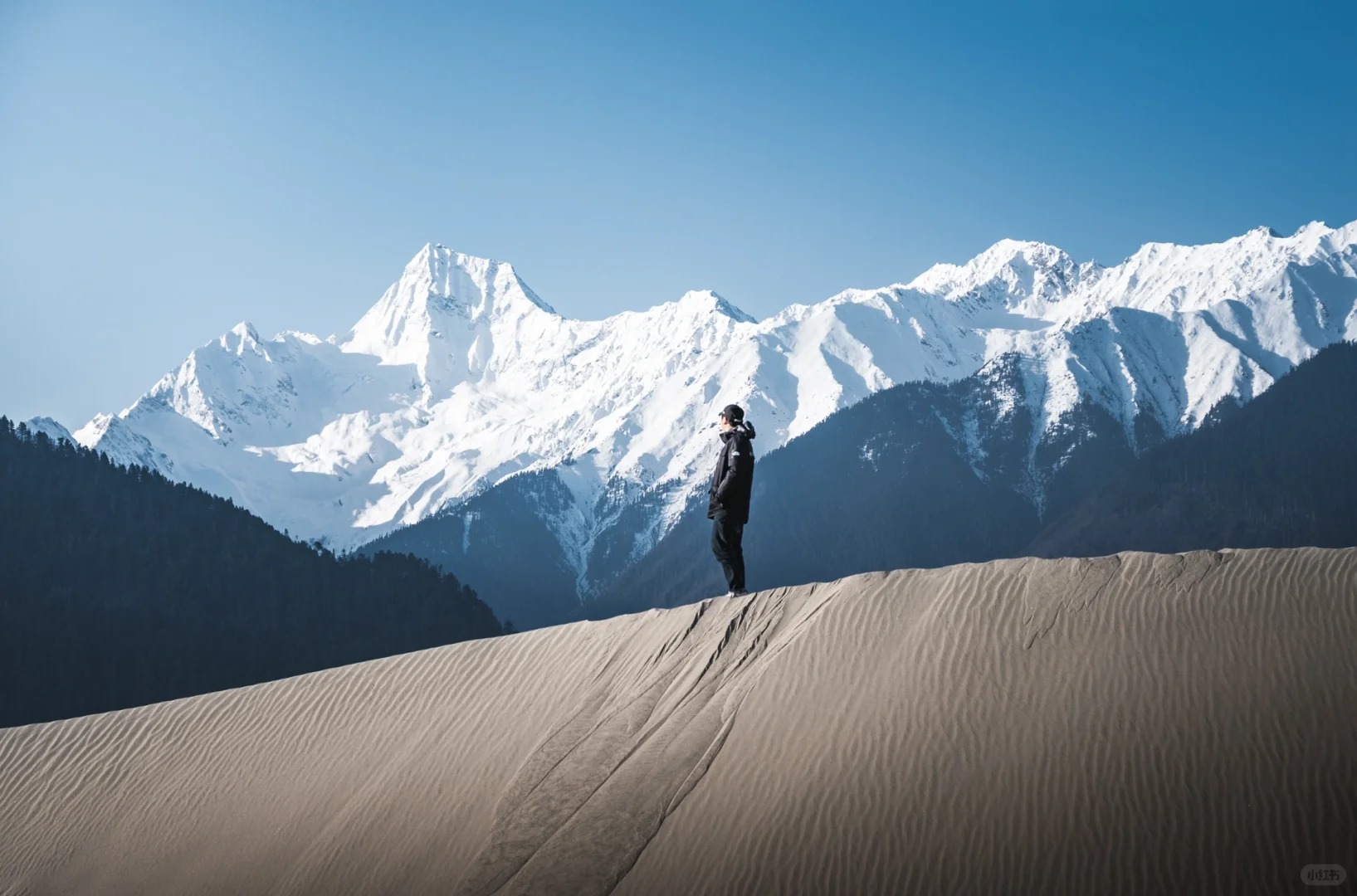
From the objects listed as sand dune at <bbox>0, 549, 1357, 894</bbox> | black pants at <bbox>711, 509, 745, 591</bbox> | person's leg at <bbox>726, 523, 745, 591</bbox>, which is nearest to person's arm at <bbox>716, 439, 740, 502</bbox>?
black pants at <bbox>711, 509, 745, 591</bbox>

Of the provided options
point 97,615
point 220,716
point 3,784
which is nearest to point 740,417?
point 220,716

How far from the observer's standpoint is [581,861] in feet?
42.8

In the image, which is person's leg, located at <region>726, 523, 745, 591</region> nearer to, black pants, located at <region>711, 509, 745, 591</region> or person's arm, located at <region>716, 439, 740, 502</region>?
black pants, located at <region>711, 509, 745, 591</region>

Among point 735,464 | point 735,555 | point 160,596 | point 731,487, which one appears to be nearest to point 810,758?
point 735,555

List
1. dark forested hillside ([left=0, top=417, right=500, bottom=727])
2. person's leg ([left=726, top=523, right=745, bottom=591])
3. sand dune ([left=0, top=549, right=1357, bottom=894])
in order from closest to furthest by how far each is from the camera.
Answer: sand dune ([left=0, top=549, right=1357, bottom=894]) → person's leg ([left=726, top=523, right=745, bottom=591]) → dark forested hillside ([left=0, top=417, right=500, bottom=727])

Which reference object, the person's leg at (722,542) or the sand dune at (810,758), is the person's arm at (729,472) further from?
the sand dune at (810,758)

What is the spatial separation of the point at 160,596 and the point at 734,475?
121m

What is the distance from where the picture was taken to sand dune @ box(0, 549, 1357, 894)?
12.1m

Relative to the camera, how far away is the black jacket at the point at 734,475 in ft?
53.3

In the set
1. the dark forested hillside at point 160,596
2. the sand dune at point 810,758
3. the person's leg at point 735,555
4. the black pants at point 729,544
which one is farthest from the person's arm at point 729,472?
the dark forested hillside at point 160,596

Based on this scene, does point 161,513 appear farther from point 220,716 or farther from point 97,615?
point 220,716

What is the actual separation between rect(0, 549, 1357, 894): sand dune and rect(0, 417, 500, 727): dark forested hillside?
95.8m

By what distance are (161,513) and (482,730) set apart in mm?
131185

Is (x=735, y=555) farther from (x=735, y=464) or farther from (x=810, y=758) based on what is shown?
(x=810, y=758)
